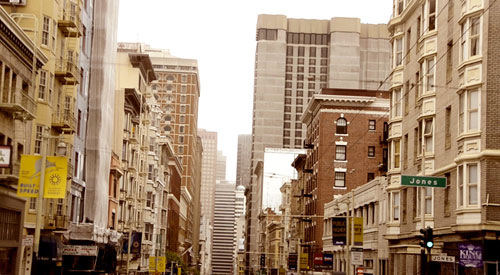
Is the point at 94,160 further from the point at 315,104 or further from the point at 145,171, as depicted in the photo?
the point at 315,104

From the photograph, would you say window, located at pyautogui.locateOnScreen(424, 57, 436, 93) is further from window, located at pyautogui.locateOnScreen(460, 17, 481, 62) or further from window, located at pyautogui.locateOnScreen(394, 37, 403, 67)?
window, located at pyautogui.locateOnScreen(394, 37, 403, 67)

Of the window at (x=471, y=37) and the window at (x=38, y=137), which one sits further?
the window at (x=38, y=137)

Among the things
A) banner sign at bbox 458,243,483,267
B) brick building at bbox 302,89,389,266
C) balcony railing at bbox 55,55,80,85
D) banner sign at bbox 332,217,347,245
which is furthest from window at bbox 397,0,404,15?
brick building at bbox 302,89,389,266

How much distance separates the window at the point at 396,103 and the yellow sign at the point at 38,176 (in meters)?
24.7

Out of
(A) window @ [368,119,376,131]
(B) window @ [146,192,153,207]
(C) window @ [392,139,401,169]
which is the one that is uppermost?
(A) window @ [368,119,376,131]

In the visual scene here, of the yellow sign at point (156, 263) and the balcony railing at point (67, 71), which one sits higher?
the balcony railing at point (67, 71)

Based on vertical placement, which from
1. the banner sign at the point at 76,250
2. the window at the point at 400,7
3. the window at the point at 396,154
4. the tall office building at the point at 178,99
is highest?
the tall office building at the point at 178,99

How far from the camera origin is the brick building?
3558 inches

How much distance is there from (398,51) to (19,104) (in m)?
25.7

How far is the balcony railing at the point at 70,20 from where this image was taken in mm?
49219

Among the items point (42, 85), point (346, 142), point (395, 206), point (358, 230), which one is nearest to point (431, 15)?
point (395, 206)

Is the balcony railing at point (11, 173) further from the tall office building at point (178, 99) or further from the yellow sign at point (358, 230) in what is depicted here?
the tall office building at point (178, 99)

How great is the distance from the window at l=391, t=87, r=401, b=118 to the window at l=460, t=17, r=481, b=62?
555 inches

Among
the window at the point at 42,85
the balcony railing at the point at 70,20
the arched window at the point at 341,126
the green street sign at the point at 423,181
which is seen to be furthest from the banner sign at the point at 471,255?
the arched window at the point at 341,126
